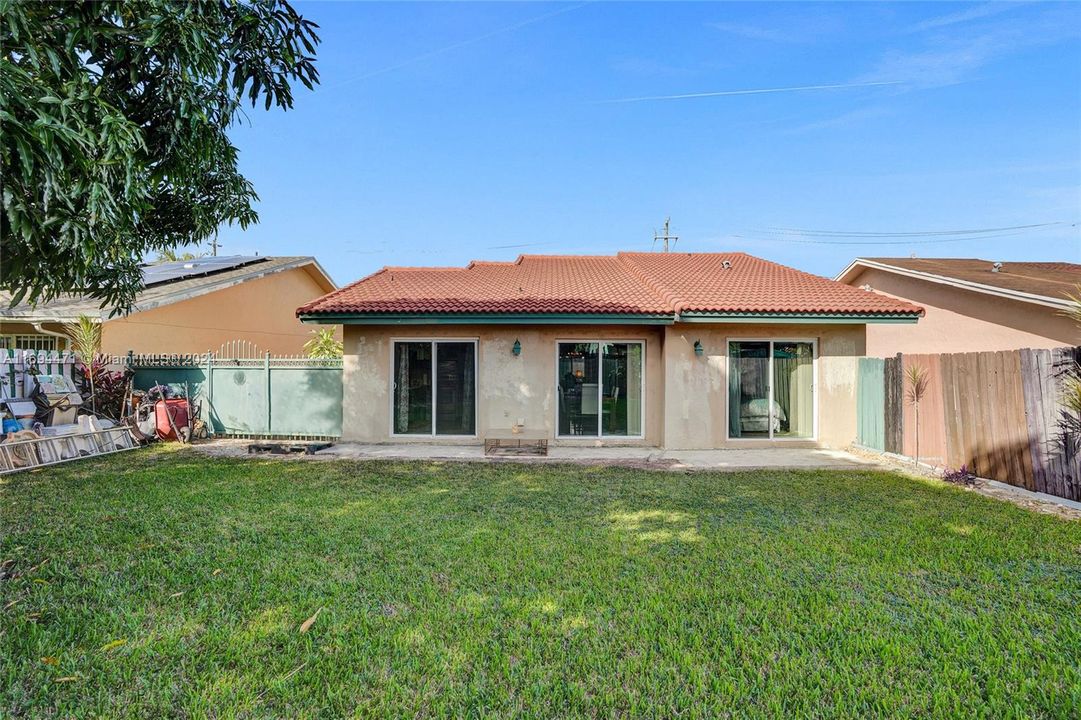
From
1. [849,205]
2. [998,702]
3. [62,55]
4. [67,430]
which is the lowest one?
[998,702]

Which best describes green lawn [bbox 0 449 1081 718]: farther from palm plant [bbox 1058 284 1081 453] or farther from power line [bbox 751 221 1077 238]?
power line [bbox 751 221 1077 238]

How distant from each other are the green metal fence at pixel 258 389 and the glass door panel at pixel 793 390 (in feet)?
32.2

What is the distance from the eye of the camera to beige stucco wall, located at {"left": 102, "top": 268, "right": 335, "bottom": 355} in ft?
→ 44.9

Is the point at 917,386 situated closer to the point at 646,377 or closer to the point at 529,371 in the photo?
the point at 646,377

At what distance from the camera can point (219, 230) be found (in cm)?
730

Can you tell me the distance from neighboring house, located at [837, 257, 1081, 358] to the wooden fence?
16.0 feet

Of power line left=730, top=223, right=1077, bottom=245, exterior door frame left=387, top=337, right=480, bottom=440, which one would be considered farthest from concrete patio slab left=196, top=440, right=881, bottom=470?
power line left=730, top=223, right=1077, bottom=245

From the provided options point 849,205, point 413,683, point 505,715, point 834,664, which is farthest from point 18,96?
point 849,205

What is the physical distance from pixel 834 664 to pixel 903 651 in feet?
1.76

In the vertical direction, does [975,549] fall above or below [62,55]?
below

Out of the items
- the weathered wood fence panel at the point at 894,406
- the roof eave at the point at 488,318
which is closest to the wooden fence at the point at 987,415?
the weathered wood fence panel at the point at 894,406

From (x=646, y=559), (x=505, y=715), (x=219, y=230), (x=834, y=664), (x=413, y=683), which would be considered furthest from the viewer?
(x=219, y=230)

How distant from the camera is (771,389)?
37.5 feet

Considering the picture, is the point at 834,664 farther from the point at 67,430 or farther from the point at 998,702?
the point at 67,430
